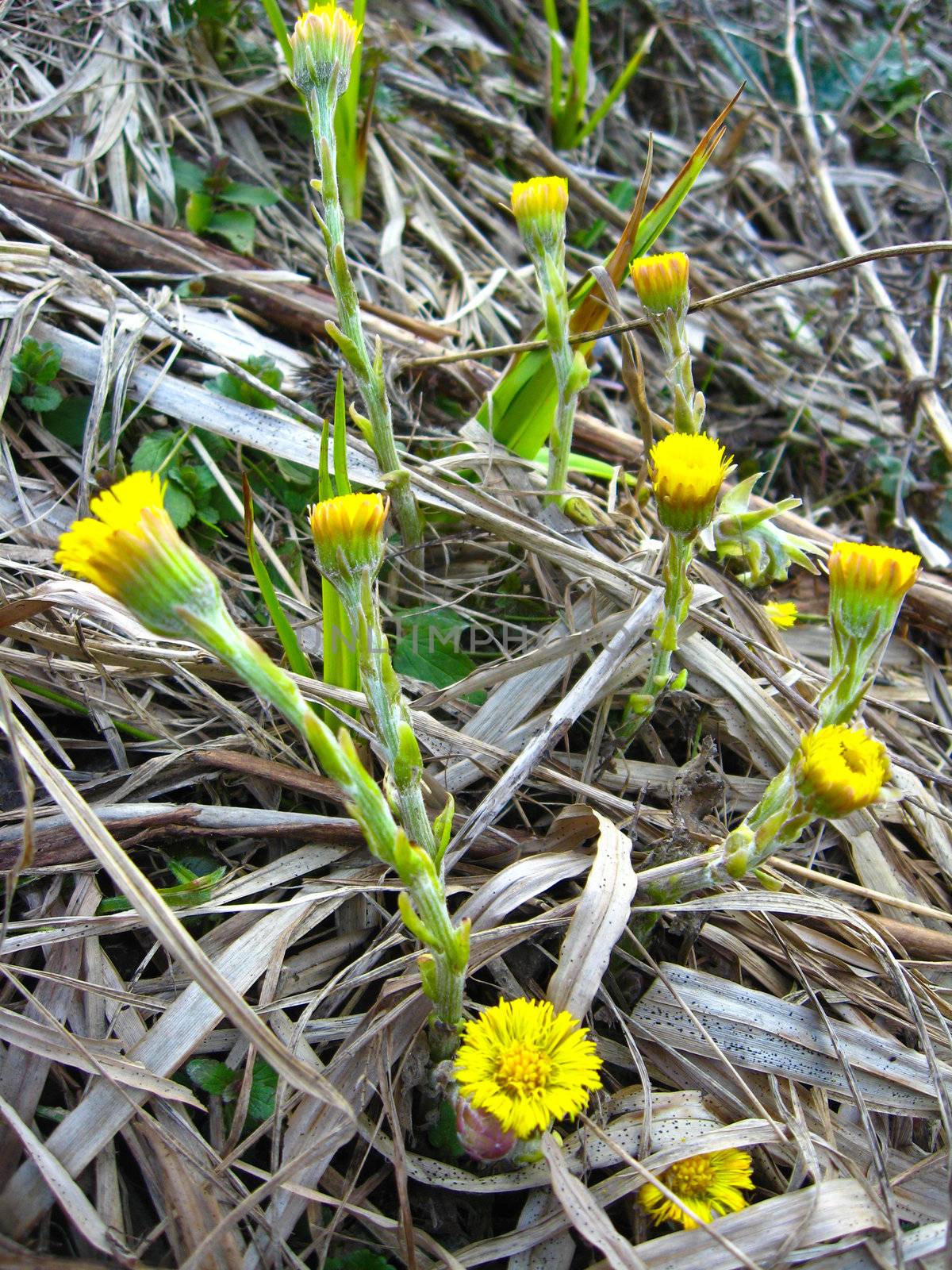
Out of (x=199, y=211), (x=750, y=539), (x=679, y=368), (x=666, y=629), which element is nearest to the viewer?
(x=666, y=629)

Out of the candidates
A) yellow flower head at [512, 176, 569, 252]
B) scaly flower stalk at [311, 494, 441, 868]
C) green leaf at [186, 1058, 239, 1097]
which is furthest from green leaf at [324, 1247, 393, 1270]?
yellow flower head at [512, 176, 569, 252]

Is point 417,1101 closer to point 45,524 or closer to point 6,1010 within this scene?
point 6,1010

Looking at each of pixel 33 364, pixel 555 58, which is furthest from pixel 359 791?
pixel 555 58

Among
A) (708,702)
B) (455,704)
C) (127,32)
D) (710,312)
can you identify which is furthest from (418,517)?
(127,32)

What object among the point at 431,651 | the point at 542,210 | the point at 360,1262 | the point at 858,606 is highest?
the point at 542,210

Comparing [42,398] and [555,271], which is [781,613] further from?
[42,398]
